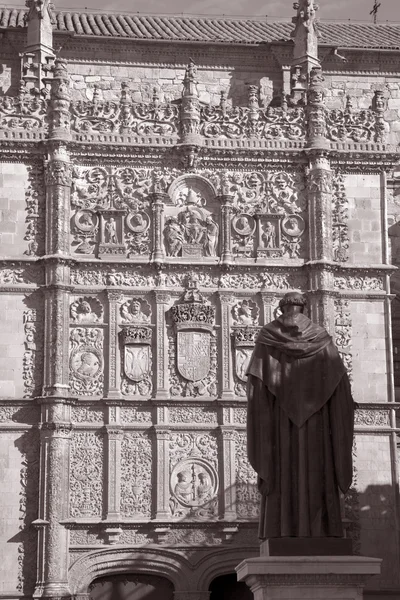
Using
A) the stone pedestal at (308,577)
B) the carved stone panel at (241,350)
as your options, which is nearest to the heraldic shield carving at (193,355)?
the carved stone panel at (241,350)

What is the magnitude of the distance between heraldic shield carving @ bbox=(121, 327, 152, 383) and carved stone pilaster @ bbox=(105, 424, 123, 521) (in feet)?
3.37

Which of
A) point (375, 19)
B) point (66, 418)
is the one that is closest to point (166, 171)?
point (66, 418)

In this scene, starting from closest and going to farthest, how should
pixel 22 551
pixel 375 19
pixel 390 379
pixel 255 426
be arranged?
pixel 255 426 < pixel 22 551 < pixel 390 379 < pixel 375 19

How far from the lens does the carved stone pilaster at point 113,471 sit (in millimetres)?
22406

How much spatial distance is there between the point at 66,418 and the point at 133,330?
6.54 ft

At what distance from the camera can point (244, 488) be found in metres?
22.8

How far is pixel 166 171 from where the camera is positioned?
2431cm

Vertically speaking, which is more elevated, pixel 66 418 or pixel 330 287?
pixel 330 287

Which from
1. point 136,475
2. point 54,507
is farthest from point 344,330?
point 54,507

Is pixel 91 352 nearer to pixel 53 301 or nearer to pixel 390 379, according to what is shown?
pixel 53 301

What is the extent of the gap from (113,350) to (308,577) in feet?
40.8

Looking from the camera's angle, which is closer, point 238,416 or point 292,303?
point 292,303

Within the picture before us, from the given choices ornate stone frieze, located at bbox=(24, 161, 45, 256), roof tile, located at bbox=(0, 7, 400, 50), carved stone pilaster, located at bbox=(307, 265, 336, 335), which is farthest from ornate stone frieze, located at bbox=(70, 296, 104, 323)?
roof tile, located at bbox=(0, 7, 400, 50)

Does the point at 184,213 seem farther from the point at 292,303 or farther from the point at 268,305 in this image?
the point at 292,303
